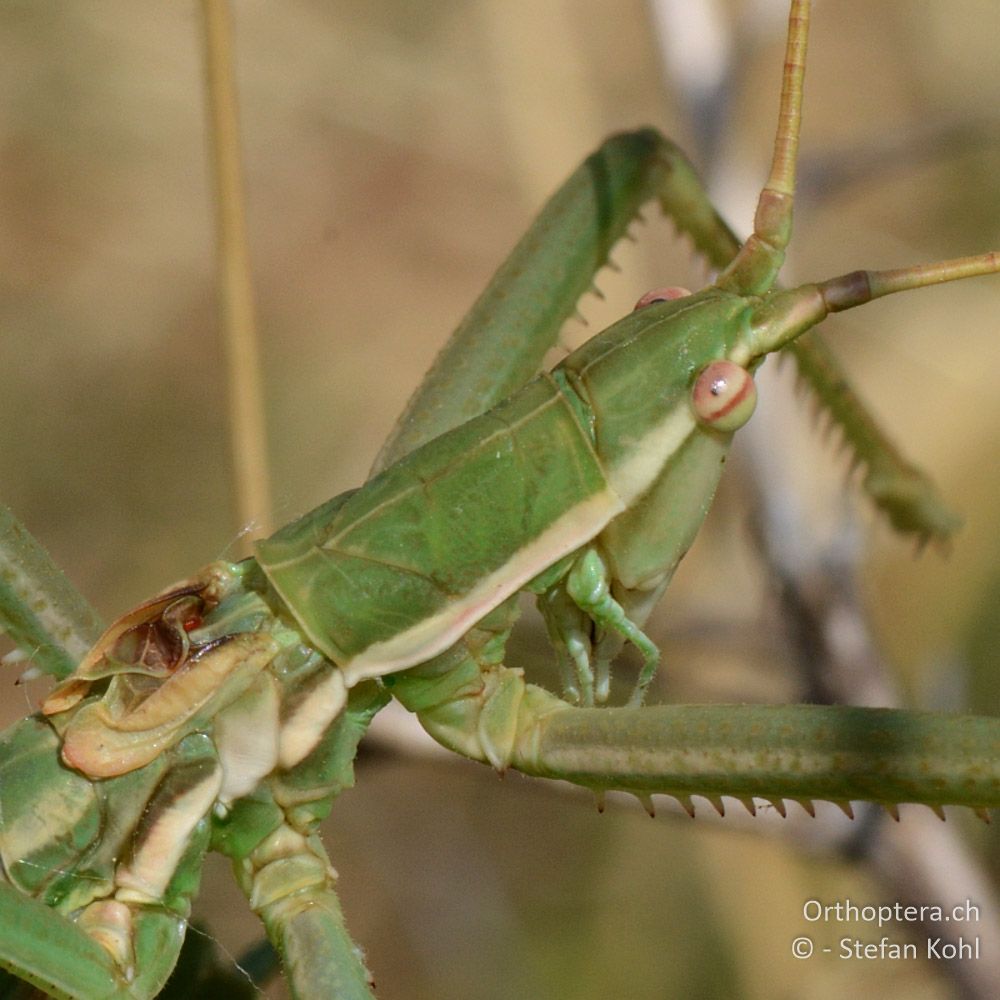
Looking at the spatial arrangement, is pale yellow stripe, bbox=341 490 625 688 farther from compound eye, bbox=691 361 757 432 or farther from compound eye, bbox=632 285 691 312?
compound eye, bbox=632 285 691 312

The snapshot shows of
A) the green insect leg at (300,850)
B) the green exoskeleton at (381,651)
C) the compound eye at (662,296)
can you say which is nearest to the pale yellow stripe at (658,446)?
the green exoskeleton at (381,651)

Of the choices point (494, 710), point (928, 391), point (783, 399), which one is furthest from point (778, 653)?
point (928, 391)

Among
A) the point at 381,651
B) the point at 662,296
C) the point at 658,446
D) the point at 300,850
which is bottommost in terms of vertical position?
the point at 300,850

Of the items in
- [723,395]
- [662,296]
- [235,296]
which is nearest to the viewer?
[723,395]

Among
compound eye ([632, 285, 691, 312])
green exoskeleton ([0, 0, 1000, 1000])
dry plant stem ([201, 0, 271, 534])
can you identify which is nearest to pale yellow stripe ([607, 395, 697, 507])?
green exoskeleton ([0, 0, 1000, 1000])

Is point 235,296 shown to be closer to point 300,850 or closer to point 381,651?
point 381,651

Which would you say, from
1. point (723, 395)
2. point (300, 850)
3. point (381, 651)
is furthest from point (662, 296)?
point (300, 850)
